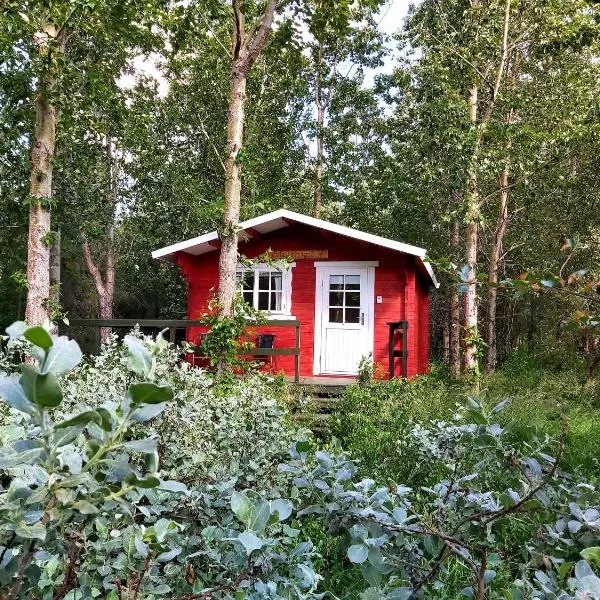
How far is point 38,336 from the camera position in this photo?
0.64m

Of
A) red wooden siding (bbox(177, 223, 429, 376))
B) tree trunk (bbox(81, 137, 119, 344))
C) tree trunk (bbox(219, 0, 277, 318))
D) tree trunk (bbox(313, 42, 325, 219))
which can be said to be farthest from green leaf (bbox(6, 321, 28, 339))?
tree trunk (bbox(313, 42, 325, 219))

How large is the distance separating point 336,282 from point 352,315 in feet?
2.67

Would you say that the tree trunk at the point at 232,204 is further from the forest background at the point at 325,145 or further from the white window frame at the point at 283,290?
the white window frame at the point at 283,290

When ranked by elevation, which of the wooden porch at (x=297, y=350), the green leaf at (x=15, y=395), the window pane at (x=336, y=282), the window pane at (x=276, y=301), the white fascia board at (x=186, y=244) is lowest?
the wooden porch at (x=297, y=350)

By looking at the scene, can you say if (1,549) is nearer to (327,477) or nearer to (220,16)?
(327,477)

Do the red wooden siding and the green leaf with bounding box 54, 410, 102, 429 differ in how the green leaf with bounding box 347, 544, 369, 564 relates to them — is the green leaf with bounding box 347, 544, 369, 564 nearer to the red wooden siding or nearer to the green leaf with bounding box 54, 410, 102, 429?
the green leaf with bounding box 54, 410, 102, 429

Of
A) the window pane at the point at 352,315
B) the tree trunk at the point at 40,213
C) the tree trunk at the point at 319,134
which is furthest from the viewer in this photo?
the tree trunk at the point at 319,134

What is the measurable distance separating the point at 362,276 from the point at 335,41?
11.8 metres

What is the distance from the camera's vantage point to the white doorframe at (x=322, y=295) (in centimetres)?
1265

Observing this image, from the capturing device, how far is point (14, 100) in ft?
34.0

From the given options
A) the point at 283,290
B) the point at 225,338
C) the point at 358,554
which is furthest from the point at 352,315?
the point at 358,554

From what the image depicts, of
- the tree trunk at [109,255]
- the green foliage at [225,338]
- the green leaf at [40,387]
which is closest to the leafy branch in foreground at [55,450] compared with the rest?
the green leaf at [40,387]

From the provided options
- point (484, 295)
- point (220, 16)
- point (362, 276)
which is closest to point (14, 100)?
point (220, 16)

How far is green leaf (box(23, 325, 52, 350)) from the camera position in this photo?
2.08 ft
